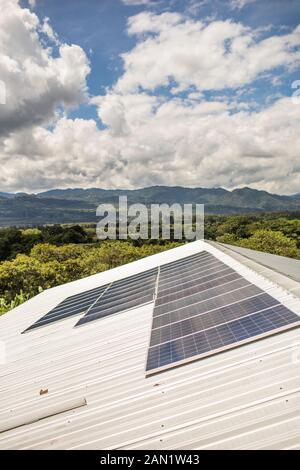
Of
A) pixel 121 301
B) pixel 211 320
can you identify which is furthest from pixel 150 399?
pixel 121 301

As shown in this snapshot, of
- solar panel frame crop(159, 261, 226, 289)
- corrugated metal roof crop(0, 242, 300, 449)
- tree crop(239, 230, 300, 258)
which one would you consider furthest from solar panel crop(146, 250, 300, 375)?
tree crop(239, 230, 300, 258)

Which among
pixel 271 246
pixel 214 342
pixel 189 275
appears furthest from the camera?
pixel 271 246

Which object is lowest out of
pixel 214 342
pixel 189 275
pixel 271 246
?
pixel 271 246

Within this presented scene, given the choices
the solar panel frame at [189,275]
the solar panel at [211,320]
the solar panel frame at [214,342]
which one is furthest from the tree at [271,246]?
the solar panel frame at [214,342]

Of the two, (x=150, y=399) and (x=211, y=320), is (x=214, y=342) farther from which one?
(x=150, y=399)

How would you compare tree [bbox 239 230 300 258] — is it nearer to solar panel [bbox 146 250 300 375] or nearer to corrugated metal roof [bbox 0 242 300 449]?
solar panel [bbox 146 250 300 375]

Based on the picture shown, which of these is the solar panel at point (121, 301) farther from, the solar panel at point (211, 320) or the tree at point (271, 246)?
the tree at point (271, 246)

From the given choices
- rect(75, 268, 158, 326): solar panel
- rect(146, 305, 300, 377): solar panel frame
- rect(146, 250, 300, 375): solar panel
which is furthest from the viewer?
rect(75, 268, 158, 326): solar panel
